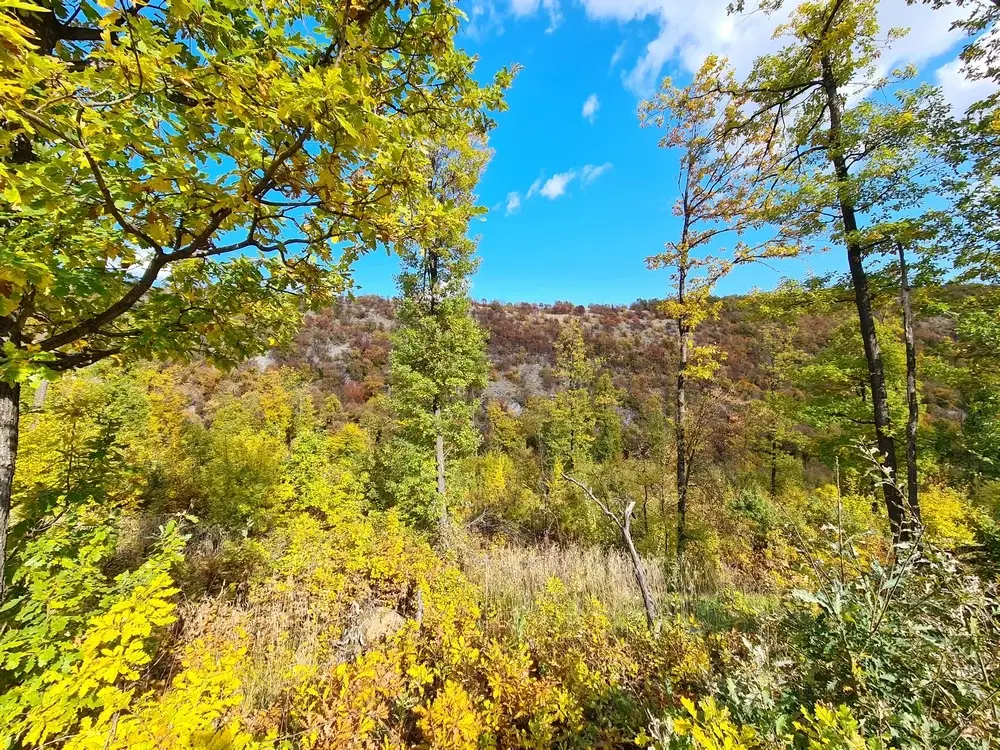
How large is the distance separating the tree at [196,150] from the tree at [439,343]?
18.1 ft

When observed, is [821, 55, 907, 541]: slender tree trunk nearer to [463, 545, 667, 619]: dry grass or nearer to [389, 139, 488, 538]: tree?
[463, 545, 667, 619]: dry grass

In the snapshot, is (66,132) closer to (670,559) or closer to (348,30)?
(348,30)

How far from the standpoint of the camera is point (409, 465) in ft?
25.3

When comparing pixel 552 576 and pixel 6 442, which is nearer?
pixel 6 442

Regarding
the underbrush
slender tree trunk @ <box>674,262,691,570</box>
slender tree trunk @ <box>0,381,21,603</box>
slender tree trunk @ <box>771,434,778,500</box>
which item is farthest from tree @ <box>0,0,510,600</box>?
slender tree trunk @ <box>771,434,778,500</box>

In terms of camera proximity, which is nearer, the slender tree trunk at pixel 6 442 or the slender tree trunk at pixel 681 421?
the slender tree trunk at pixel 6 442

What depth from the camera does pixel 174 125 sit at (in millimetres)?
1254

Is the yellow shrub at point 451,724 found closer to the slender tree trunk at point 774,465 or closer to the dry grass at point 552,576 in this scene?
the dry grass at point 552,576

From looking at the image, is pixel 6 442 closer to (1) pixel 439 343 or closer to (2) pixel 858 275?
(1) pixel 439 343

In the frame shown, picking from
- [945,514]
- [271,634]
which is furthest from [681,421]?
[271,634]

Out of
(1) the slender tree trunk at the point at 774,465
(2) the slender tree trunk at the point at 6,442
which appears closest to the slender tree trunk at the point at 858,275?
(1) the slender tree trunk at the point at 774,465

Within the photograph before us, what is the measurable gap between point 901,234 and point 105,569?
12.1 m

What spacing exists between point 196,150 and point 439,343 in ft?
21.2

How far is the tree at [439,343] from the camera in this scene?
25.1 feet
